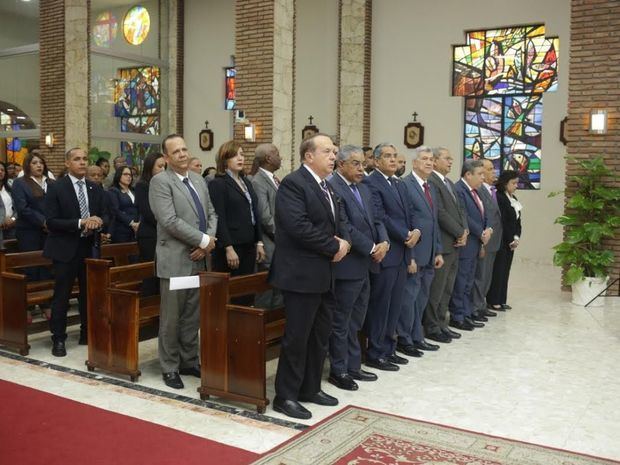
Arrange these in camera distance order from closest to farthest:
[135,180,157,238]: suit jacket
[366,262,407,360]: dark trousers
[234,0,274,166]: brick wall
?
[366,262,407,360]: dark trousers, [135,180,157,238]: suit jacket, [234,0,274,166]: brick wall

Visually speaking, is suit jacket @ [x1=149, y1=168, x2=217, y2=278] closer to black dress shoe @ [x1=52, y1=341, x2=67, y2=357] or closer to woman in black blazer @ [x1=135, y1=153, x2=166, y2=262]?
woman in black blazer @ [x1=135, y1=153, x2=166, y2=262]

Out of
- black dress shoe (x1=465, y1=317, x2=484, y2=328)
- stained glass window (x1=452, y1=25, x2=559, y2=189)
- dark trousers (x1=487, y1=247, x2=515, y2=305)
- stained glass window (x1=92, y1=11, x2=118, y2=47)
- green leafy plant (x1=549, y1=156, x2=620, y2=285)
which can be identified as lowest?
black dress shoe (x1=465, y1=317, x2=484, y2=328)

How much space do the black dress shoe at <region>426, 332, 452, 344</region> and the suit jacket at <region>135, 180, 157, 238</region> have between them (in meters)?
2.70

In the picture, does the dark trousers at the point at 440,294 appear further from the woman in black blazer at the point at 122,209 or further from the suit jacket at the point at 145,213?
the woman in black blazer at the point at 122,209

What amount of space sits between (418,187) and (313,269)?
6.71ft

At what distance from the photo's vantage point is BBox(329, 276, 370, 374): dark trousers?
4621mm

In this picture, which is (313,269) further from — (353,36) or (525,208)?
(353,36)

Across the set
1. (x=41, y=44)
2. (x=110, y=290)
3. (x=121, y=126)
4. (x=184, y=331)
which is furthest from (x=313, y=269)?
(x=121, y=126)

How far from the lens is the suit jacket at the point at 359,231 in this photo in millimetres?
4559

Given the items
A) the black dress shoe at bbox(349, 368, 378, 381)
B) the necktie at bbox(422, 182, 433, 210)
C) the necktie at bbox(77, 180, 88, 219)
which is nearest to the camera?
the black dress shoe at bbox(349, 368, 378, 381)

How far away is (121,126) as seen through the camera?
610 inches

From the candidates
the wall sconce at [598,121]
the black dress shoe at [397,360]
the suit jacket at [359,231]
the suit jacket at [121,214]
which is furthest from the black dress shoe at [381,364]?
the wall sconce at [598,121]

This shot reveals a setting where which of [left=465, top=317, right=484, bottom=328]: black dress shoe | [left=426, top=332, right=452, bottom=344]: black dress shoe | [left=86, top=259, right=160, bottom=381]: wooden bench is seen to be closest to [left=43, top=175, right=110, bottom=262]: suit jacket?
[left=86, top=259, right=160, bottom=381]: wooden bench

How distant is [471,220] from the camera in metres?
6.87
